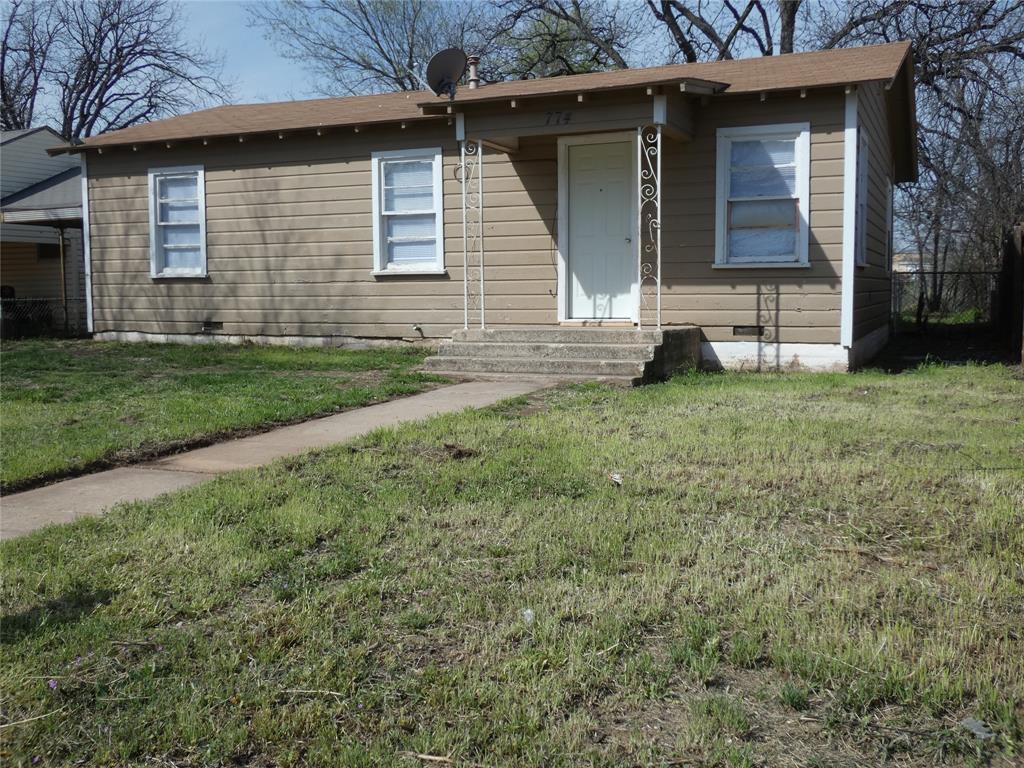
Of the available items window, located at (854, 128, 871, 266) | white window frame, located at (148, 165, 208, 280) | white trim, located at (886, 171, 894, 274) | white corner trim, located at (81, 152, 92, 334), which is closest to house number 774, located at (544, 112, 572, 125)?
window, located at (854, 128, 871, 266)

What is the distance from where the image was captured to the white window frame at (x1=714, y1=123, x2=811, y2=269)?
10.5 metres

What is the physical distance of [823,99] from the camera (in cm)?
1037

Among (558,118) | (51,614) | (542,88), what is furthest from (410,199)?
(51,614)

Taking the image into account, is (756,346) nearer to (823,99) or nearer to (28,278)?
(823,99)

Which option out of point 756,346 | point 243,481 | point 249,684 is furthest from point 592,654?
point 756,346

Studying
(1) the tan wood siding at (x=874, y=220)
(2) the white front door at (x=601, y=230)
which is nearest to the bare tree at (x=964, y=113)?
(1) the tan wood siding at (x=874, y=220)

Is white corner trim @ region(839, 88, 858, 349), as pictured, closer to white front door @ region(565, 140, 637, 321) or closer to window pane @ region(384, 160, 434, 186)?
white front door @ region(565, 140, 637, 321)

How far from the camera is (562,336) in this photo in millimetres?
10383

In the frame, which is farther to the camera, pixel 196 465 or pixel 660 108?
pixel 660 108

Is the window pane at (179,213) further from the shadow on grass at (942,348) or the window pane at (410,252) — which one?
the shadow on grass at (942,348)

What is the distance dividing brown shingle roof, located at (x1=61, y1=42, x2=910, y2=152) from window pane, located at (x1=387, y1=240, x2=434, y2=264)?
163 cm

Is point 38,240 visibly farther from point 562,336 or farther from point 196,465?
point 196,465

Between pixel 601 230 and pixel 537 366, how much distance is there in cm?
259

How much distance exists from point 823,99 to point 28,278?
2053cm
